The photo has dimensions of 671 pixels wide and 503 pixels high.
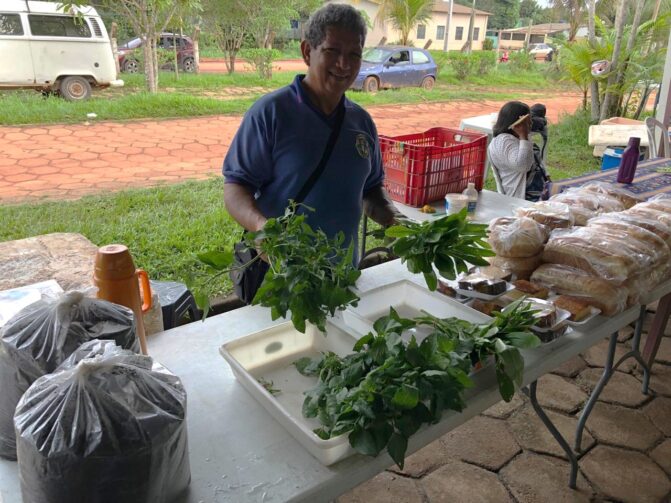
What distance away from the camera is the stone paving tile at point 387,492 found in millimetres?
1979

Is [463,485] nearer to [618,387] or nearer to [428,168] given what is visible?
[618,387]

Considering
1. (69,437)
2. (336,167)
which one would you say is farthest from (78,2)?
(69,437)

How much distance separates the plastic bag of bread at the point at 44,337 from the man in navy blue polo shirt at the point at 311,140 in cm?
72

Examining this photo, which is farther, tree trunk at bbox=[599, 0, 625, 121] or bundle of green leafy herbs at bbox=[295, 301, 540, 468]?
tree trunk at bbox=[599, 0, 625, 121]

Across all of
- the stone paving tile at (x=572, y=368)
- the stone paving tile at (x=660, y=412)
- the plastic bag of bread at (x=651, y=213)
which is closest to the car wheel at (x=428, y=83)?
the stone paving tile at (x=572, y=368)

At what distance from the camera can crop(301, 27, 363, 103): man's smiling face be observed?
166cm

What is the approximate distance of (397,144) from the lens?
2.63 meters

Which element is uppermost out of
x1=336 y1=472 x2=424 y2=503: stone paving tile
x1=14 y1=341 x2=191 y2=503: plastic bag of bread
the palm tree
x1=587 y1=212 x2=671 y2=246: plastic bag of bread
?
the palm tree

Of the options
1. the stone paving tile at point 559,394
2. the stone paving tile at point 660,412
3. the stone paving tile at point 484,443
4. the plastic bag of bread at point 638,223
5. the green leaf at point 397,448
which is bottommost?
the stone paving tile at point 484,443

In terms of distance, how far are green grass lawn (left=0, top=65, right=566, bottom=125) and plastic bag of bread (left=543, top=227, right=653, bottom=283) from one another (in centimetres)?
741

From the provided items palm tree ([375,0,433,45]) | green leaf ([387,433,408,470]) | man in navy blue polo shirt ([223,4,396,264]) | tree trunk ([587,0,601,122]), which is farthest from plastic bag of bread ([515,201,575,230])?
palm tree ([375,0,433,45])

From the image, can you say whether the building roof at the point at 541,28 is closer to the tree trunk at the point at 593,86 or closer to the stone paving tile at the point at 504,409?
the tree trunk at the point at 593,86

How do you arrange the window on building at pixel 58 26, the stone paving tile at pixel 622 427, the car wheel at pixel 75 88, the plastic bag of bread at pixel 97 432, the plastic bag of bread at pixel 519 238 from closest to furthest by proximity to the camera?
1. the plastic bag of bread at pixel 97 432
2. the plastic bag of bread at pixel 519 238
3. the stone paving tile at pixel 622 427
4. the window on building at pixel 58 26
5. the car wheel at pixel 75 88

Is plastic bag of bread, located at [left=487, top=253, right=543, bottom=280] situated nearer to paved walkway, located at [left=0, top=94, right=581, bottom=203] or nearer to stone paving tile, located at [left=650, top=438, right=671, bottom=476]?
stone paving tile, located at [left=650, top=438, right=671, bottom=476]
